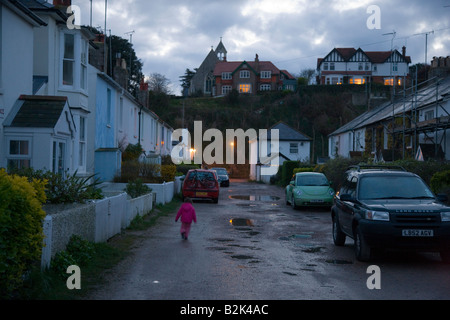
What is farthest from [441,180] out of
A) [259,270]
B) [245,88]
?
[245,88]

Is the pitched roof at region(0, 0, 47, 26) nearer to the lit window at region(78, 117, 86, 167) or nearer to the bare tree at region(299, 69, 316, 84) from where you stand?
the lit window at region(78, 117, 86, 167)

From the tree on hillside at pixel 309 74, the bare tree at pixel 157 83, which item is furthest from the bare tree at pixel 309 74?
the bare tree at pixel 157 83

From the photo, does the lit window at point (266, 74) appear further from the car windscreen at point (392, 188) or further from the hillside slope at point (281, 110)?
the car windscreen at point (392, 188)

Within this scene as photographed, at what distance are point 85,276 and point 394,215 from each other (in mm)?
5455

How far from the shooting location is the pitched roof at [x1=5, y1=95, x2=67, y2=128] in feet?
43.4

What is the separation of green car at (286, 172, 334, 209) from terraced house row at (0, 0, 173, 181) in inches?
315

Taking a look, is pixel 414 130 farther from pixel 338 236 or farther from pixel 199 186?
pixel 338 236

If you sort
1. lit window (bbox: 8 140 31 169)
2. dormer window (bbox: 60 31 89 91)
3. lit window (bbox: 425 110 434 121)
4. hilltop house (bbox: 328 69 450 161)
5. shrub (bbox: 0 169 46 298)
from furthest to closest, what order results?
1. lit window (bbox: 425 110 434 121)
2. hilltop house (bbox: 328 69 450 161)
3. dormer window (bbox: 60 31 89 91)
4. lit window (bbox: 8 140 31 169)
5. shrub (bbox: 0 169 46 298)

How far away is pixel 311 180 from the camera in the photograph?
2128cm

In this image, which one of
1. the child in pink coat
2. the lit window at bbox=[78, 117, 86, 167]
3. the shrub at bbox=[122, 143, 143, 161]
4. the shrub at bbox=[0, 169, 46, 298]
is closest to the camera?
the shrub at bbox=[0, 169, 46, 298]

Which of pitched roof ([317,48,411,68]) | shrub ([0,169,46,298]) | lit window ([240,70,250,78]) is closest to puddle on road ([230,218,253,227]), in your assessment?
shrub ([0,169,46,298])

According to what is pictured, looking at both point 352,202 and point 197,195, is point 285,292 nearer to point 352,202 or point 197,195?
point 352,202

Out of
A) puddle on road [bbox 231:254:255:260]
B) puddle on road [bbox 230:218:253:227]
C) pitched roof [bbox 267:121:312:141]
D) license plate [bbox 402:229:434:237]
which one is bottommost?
puddle on road [bbox 230:218:253:227]

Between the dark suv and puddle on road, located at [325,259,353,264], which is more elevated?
the dark suv
